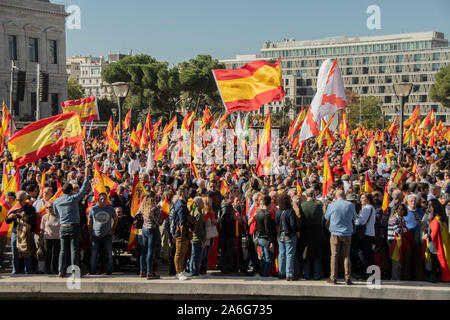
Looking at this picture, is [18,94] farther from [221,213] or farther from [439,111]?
[439,111]

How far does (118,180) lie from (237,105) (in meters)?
3.52

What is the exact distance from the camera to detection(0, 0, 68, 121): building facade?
5981 cm

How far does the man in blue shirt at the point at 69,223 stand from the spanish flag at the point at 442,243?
567 cm

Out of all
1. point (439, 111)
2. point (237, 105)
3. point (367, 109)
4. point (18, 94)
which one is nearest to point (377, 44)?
point (439, 111)

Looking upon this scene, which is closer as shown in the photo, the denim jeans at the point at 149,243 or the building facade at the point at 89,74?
the denim jeans at the point at 149,243

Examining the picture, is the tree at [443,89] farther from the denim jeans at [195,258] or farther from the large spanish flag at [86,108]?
the denim jeans at [195,258]

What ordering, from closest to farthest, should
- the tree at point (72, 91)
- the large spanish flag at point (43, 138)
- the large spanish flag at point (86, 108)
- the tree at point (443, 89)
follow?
the large spanish flag at point (43, 138) < the large spanish flag at point (86, 108) < the tree at point (443, 89) < the tree at point (72, 91)

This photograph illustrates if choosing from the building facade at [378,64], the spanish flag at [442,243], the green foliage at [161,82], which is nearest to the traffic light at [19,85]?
the spanish flag at [442,243]

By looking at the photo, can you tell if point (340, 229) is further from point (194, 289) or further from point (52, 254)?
point (52, 254)

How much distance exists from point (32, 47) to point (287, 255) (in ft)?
192

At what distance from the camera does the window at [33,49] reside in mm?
62812

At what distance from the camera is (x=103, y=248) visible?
1025 centimetres

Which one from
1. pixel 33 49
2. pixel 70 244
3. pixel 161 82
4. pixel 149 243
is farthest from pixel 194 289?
pixel 161 82

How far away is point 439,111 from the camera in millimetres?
121875
